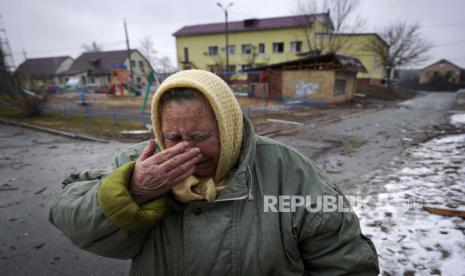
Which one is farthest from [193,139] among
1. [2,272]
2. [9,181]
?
[9,181]

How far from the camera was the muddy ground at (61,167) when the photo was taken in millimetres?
2826

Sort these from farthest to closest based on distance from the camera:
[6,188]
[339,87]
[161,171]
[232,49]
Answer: [232,49] → [339,87] → [6,188] → [161,171]

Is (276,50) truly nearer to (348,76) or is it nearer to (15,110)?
(348,76)

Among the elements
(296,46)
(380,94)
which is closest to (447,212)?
(380,94)

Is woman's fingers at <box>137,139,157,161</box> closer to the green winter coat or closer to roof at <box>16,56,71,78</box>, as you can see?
the green winter coat

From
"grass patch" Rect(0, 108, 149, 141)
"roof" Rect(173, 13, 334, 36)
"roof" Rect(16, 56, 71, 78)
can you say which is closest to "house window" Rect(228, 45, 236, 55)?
"roof" Rect(173, 13, 334, 36)

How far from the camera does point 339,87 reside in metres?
22.7

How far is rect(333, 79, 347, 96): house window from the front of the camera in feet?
72.0

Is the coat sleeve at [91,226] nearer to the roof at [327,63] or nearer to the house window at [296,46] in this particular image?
the roof at [327,63]

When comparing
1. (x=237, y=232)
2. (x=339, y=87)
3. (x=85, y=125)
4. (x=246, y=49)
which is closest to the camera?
(x=237, y=232)

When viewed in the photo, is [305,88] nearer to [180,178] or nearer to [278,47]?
[278,47]

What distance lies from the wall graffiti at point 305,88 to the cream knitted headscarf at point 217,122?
22056 mm

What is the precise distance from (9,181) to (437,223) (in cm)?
728

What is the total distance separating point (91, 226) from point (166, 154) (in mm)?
432
